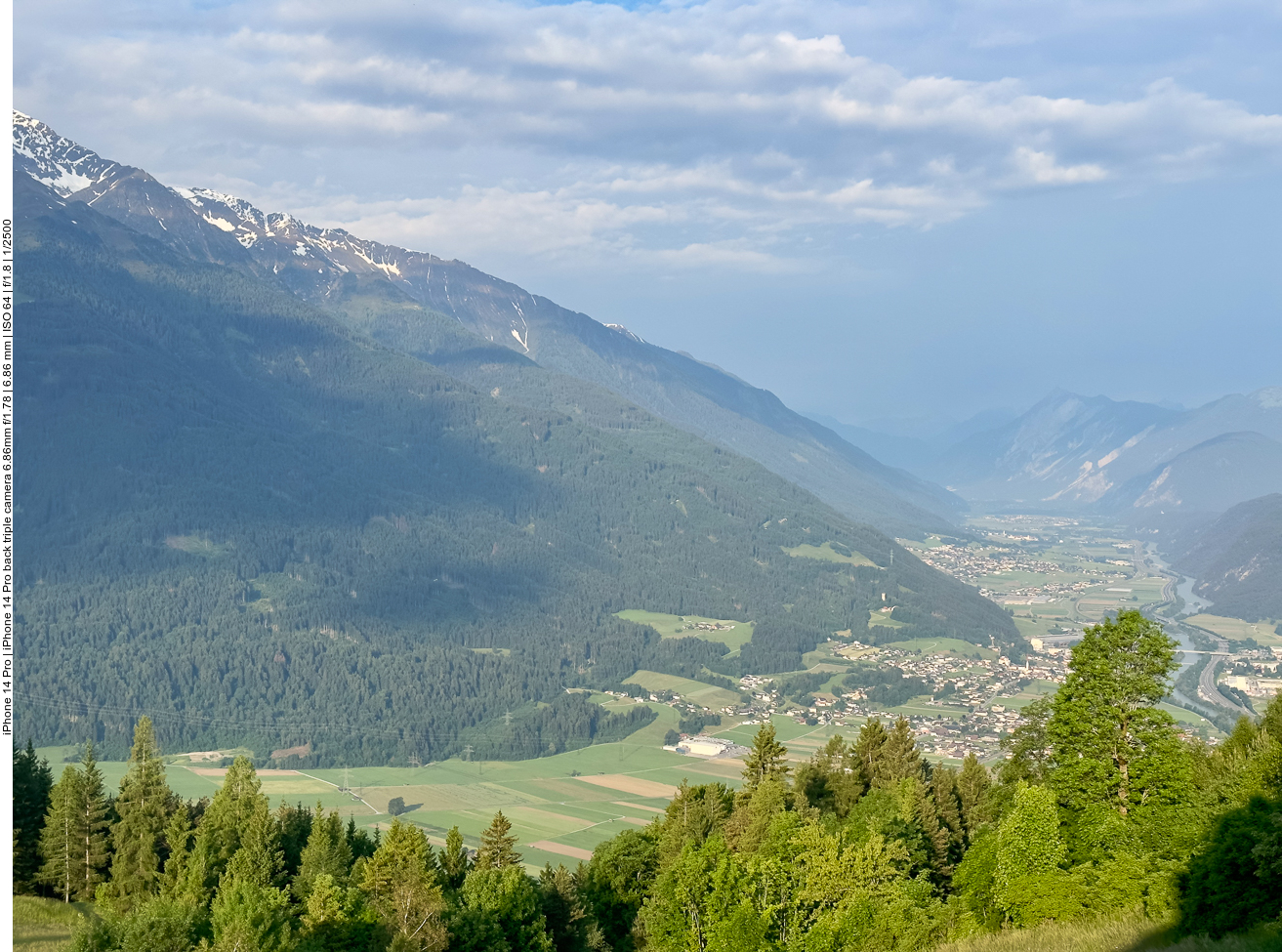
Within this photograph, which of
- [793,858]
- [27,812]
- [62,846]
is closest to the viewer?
[793,858]

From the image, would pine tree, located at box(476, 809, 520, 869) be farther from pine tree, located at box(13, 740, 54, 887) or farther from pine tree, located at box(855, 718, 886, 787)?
pine tree, located at box(13, 740, 54, 887)

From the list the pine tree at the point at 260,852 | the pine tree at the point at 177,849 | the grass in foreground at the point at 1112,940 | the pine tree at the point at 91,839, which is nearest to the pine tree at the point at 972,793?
the grass in foreground at the point at 1112,940

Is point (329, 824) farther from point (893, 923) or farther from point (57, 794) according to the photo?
point (893, 923)

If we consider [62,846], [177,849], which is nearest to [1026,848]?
[177,849]

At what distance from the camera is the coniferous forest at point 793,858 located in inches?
1923

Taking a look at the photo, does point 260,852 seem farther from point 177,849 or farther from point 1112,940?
point 1112,940

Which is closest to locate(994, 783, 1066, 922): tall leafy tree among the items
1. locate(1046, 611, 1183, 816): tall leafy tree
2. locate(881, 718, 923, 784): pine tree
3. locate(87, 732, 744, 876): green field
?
locate(1046, 611, 1183, 816): tall leafy tree

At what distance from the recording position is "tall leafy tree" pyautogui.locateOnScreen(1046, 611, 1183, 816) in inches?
2194

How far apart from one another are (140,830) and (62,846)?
4586mm

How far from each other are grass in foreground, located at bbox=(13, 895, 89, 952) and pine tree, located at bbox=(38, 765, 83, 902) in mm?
6582

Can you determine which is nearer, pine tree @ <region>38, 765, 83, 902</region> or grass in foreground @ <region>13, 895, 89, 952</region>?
grass in foreground @ <region>13, 895, 89, 952</region>

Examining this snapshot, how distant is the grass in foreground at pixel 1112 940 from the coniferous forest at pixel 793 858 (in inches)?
24.2

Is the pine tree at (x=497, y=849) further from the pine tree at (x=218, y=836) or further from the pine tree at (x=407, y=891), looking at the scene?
the pine tree at (x=218, y=836)

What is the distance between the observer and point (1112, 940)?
43375 millimetres
